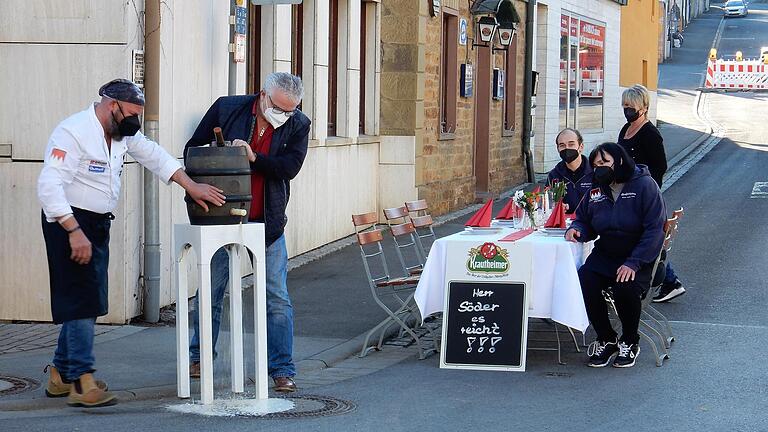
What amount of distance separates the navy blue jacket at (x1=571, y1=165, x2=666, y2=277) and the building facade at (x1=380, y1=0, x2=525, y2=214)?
8240 mm

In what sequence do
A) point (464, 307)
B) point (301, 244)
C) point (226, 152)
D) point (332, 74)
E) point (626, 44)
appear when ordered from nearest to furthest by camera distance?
point (226, 152), point (464, 307), point (301, 244), point (332, 74), point (626, 44)

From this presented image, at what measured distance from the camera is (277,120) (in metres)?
7.96

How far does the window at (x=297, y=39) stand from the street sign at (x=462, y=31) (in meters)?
5.64

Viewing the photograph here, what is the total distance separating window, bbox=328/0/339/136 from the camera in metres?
15.9

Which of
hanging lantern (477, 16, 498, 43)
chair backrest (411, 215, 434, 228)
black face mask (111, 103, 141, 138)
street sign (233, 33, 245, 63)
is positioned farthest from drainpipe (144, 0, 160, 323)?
hanging lantern (477, 16, 498, 43)

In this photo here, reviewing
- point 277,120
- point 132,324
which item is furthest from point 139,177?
point 277,120

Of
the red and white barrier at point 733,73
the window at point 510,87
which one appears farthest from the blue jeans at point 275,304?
the red and white barrier at point 733,73

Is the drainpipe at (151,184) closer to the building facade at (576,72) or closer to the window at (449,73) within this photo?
the window at (449,73)

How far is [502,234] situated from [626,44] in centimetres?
2683

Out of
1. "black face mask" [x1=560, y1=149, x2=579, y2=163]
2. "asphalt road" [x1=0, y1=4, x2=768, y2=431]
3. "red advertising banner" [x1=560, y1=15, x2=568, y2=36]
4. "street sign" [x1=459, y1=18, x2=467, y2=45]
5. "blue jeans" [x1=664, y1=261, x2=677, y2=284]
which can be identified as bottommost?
"asphalt road" [x1=0, y1=4, x2=768, y2=431]

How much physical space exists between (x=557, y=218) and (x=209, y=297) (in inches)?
129

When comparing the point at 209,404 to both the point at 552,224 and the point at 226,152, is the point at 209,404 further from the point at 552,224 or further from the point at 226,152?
the point at 552,224

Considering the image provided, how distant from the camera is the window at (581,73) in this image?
90.9 feet

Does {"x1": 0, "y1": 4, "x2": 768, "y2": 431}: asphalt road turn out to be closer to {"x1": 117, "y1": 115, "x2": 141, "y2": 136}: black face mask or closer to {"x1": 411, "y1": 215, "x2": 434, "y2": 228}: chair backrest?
{"x1": 411, "y1": 215, "x2": 434, "y2": 228}: chair backrest
